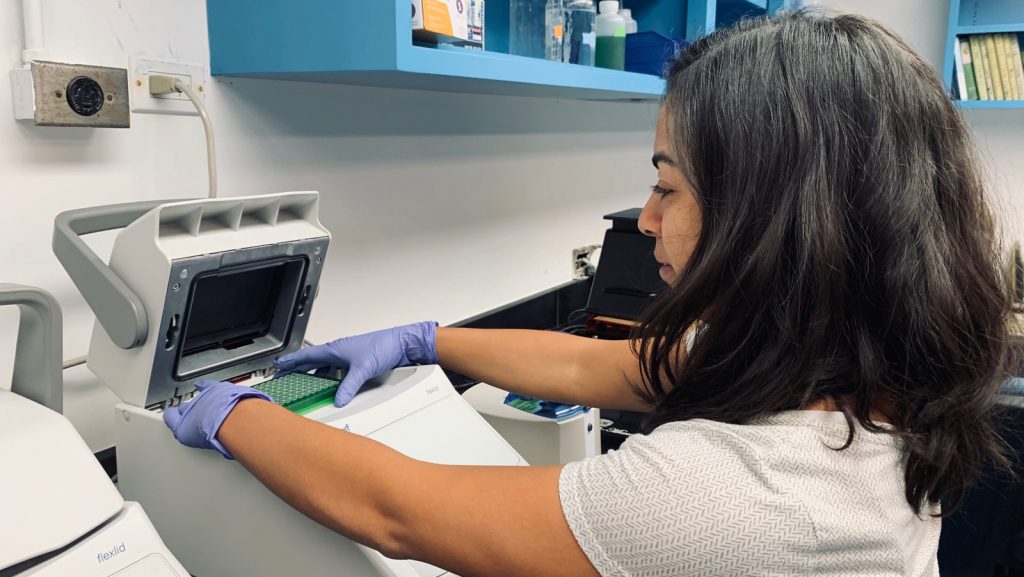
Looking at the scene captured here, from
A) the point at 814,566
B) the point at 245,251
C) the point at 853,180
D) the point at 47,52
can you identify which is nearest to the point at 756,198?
the point at 853,180

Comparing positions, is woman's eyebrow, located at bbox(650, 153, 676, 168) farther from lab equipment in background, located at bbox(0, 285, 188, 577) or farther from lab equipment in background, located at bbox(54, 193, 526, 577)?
lab equipment in background, located at bbox(0, 285, 188, 577)

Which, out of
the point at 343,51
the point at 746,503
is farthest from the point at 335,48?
the point at 746,503

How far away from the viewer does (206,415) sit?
743 millimetres

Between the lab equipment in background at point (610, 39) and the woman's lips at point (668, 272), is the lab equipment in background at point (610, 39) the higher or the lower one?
the higher one

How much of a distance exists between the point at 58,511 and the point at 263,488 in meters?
0.19

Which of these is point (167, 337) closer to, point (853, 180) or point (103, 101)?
point (103, 101)

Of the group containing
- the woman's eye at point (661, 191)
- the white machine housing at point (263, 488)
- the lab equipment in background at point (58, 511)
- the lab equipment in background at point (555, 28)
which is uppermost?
the lab equipment in background at point (555, 28)

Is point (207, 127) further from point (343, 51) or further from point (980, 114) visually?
point (980, 114)

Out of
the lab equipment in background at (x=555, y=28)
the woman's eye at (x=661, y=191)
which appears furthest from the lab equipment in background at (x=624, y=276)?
the woman's eye at (x=661, y=191)

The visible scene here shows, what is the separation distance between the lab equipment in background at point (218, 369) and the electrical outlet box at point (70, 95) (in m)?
0.15

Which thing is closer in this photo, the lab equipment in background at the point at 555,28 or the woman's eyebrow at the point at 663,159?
the woman's eyebrow at the point at 663,159

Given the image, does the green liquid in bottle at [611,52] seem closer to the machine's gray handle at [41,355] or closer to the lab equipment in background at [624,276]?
the lab equipment in background at [624,276]

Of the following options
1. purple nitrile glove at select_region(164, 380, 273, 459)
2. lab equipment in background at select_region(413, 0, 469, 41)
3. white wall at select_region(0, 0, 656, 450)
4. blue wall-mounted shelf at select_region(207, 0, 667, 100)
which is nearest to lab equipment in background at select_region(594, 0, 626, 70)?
white wall at select_region(0, 0, 656, 450)

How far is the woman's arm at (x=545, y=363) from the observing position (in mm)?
1119
